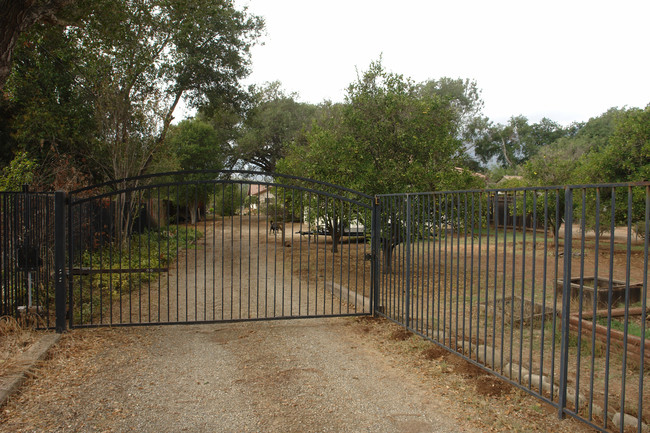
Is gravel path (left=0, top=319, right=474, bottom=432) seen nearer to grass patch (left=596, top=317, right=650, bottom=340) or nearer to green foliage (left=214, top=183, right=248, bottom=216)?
green foliage (left=214, top=183, right=248, bottom=216)

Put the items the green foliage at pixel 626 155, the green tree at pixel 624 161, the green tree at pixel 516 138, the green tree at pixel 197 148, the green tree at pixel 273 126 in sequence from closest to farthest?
the green tree at pixel 624 161, the green foliage at pixel 626 155, the green tree at pixel 197 148, the green tree at pixel 273 126, the green tree at pixel 516 138

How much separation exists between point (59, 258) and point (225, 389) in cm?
311

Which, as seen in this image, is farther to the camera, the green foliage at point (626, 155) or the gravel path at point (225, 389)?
the green foliage at point (626, 155)

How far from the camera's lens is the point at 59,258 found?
6.07m

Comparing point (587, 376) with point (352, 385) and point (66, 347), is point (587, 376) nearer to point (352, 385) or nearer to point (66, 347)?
point (352, 385)

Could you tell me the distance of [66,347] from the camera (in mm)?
5648

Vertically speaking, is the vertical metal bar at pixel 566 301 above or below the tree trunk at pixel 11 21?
below

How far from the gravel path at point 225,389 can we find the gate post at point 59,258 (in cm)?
33

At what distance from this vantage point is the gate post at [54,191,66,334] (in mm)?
6035

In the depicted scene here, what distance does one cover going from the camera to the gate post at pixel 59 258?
6.04 m

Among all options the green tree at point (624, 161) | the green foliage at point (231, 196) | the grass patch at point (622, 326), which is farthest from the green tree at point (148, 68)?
the green tree at point (624, 161)

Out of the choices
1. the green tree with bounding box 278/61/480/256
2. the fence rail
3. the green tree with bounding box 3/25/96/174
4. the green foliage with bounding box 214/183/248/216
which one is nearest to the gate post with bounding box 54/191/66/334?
the fence rail

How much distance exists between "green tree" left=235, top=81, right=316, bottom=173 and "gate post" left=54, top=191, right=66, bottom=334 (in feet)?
87.9

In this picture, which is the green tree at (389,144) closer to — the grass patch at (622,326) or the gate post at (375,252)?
the gate post at (375,252)
